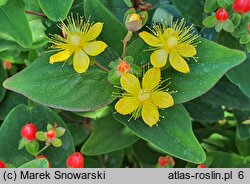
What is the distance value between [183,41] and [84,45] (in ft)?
0.60

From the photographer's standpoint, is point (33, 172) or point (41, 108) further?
point (41, 108)

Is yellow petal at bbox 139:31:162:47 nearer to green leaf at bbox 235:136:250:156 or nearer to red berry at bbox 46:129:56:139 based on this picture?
red berry at bbox 46:129:56:139

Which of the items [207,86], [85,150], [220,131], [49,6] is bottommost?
[220,131]

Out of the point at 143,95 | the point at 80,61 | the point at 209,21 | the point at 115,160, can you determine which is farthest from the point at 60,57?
the point at 115,160

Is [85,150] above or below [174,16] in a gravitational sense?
below

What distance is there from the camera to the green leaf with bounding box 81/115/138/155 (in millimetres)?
985

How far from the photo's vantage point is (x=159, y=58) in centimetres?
85

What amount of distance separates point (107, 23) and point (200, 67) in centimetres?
18

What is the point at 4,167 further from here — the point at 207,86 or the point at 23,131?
the point at 207,86

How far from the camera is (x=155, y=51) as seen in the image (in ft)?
2.83

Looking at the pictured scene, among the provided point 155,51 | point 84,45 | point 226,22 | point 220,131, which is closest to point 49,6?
point 84,45

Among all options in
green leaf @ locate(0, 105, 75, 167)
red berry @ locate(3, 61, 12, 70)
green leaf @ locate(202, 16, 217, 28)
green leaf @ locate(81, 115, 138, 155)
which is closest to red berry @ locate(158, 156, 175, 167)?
green leaf @ locate(81, 115, 138, 155)

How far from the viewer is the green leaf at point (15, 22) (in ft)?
2.98

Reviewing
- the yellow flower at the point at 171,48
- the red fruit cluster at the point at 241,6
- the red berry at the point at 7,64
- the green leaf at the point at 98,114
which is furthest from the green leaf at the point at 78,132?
the red fruit cluster at the point at 241,6
